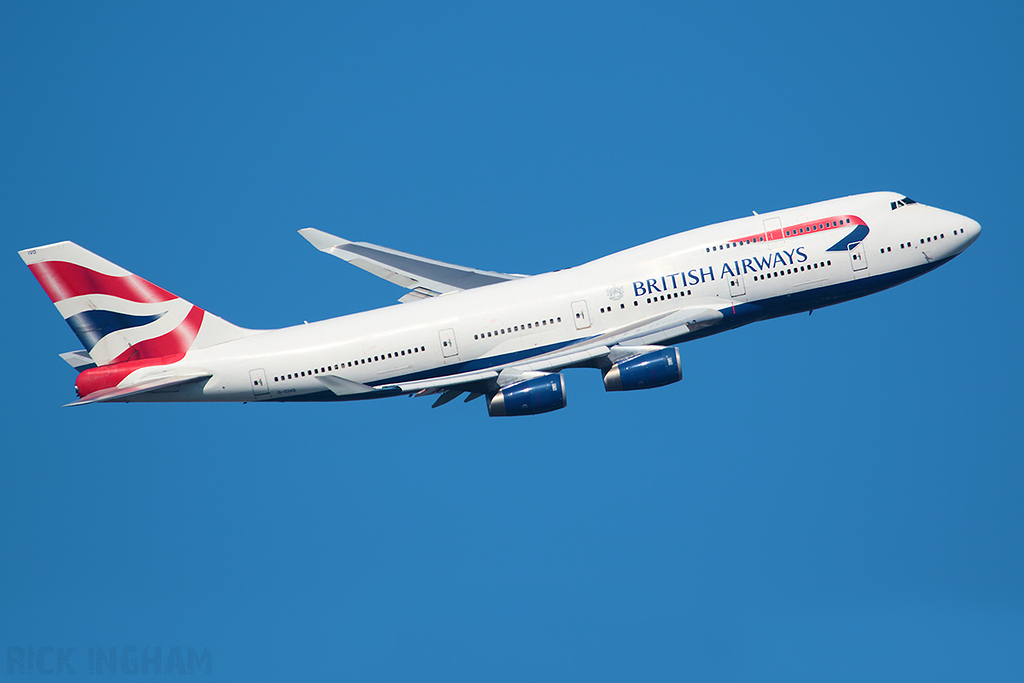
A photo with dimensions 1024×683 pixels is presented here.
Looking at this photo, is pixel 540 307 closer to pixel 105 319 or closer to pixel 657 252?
pixel 657 252

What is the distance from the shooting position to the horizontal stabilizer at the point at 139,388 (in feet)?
172

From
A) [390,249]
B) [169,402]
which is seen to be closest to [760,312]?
[390,249]

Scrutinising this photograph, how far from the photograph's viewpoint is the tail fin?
173ft

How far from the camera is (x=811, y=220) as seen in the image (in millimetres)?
54156

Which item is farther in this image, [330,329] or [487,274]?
[487,274]

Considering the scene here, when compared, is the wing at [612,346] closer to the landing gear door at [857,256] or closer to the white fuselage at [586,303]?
the white fuselage at [586,303]

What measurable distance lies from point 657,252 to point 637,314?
2807 mm

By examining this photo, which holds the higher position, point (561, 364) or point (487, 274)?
point (487, 274)

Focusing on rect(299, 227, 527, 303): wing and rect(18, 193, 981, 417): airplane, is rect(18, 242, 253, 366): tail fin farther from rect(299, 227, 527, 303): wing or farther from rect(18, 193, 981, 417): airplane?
rect(299, 227, 527, 303): wing

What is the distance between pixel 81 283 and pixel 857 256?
3184 cm

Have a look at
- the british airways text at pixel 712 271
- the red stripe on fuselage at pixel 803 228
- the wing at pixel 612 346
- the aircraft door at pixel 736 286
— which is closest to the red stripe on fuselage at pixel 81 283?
the wing at pixel 612 346

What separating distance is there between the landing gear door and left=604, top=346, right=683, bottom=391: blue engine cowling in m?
8.43

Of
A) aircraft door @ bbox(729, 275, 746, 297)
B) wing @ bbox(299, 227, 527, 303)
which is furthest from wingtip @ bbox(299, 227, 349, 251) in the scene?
aircraft door @ bbox(729, 275, 746, 297)

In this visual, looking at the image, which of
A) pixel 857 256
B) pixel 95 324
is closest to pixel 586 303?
pixel 857 256
